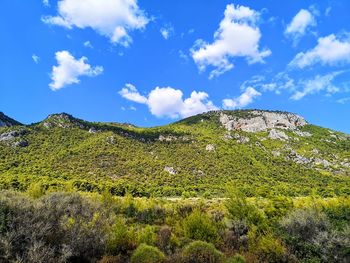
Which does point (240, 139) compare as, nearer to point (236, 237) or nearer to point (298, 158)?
point (298, 158)

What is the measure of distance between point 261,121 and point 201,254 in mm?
165845

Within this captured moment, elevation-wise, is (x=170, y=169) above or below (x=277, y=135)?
below

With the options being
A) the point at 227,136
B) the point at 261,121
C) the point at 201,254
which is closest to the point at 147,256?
the point at 201,254

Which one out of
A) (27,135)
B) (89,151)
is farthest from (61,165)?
(27,135)

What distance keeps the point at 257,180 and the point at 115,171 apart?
45909mm

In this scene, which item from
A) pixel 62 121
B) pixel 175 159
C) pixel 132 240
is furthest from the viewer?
pixel 62 121

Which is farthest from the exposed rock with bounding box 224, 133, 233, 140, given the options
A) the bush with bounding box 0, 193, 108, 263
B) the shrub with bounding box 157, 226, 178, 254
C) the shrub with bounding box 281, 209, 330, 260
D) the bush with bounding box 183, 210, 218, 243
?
the bush with bounding box 0, 193, 108, 263

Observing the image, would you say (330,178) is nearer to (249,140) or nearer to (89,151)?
(249,140)

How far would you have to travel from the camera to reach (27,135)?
110062 mm

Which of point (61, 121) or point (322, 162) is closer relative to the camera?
point (61, 121)

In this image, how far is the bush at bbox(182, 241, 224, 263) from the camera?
48.6 feet

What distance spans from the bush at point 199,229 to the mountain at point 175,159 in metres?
52.1

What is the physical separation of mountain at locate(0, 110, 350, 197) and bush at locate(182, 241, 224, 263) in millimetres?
57955

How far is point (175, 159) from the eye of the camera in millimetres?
119000
